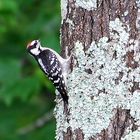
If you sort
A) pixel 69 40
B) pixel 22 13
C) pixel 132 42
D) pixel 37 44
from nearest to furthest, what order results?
pixel 132 42 < pixel 69 40 < pixel 37 44 < pixel 22 13

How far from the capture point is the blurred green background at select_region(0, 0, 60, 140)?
744 centimetres

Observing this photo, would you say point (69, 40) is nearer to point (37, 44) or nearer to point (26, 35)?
point (37, 44)

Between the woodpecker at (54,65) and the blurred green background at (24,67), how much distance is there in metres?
1.43

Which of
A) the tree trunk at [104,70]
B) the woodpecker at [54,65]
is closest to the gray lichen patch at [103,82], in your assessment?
the tree trunk at [104,70]

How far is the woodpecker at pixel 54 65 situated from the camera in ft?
15.9

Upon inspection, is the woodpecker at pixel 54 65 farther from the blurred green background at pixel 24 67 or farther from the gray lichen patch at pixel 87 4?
the blurred green background at pixel 24 67

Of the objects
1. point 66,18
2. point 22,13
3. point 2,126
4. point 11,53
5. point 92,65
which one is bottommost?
point 92,65

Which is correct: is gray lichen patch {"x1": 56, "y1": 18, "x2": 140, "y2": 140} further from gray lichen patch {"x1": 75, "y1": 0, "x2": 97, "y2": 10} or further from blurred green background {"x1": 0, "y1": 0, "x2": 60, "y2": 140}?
blurred green background {"x1": 0, "y1": 0, "x2": 60, "y2": 140}

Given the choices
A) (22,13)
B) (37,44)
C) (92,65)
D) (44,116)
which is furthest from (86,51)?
(22,13)

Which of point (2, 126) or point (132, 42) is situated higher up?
point (2, 126)

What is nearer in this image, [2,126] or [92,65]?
[92,65]

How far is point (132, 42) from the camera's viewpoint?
445 centimetres

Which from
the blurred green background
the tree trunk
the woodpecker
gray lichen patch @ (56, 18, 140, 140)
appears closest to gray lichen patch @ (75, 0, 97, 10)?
the tree trunk

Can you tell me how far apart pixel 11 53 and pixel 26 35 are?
281 millimetres
